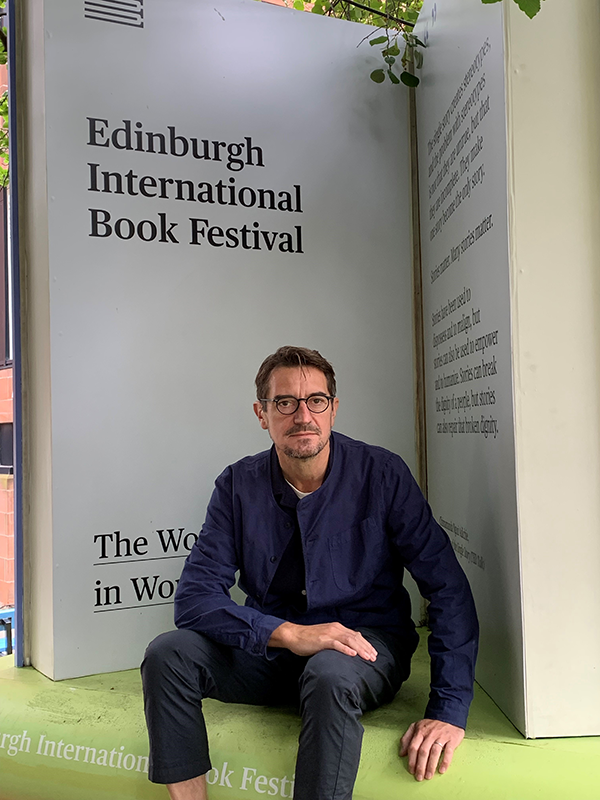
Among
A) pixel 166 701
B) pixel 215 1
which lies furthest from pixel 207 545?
pixel 215 1

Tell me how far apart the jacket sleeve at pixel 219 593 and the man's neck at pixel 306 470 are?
0.57 feet

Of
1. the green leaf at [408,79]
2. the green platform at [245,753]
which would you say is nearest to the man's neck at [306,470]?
the green platform at [245,753]

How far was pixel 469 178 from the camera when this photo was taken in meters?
2.17

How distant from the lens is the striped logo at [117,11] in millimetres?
2461

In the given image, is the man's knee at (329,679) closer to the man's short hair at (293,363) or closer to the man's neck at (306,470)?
the man's neck at (306,470)

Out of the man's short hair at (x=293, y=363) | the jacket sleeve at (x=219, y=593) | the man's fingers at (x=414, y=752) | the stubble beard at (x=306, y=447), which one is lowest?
the man's fingers at (x=414, y=752)

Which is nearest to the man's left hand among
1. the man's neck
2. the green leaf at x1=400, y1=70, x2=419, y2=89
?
the man's neck

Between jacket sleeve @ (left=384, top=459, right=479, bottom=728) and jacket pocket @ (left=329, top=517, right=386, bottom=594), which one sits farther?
jacket pocket @ (left=329, top=517, right=386, bottom=594)

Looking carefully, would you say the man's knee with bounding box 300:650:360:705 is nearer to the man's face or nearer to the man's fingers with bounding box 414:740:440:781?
the man's fingers with bounding box 414:740:440:781

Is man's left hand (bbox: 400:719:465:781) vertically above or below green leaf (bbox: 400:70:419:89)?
below

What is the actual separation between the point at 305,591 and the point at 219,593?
0.74 feet

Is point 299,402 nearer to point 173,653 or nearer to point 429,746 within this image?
point 173,653

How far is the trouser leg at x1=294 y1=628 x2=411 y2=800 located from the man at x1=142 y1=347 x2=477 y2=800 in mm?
16

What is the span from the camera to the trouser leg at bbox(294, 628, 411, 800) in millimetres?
1562
